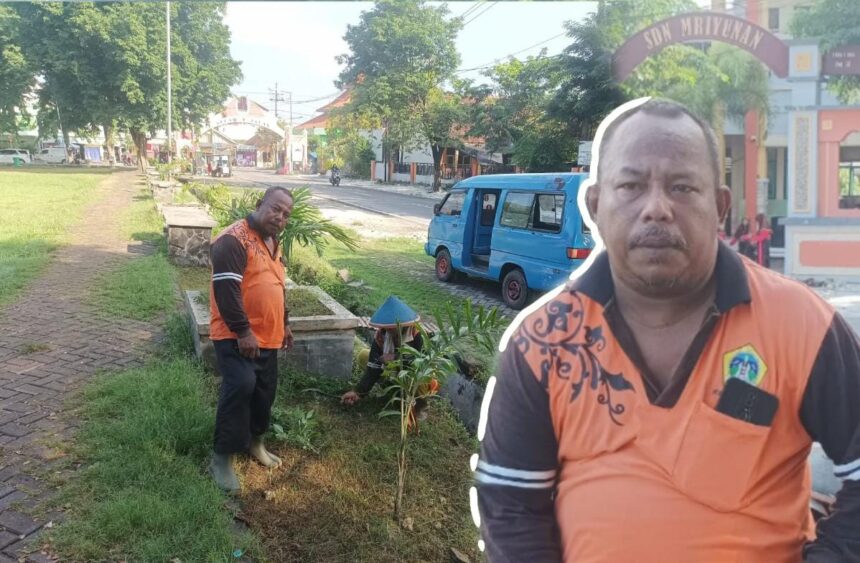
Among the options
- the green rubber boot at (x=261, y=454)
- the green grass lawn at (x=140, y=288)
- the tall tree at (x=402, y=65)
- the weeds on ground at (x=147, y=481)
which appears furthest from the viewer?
the green grass lawn at (x=140, y=288)

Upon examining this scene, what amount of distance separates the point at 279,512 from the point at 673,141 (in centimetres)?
262

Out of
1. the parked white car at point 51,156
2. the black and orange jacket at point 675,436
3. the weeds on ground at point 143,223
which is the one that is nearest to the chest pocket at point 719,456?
the black and orange jacket at point 675,436

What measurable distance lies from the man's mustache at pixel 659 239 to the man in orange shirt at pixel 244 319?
2.39 m

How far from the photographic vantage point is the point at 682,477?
47.9 inches

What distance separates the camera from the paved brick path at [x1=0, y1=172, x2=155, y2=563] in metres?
3.12

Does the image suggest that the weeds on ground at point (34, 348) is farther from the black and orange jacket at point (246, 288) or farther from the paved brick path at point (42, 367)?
the black and orange jacket at point (246, 288)

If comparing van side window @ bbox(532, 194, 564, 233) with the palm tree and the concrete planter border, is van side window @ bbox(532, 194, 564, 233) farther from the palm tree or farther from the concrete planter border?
the concrete planter border

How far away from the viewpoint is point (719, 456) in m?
1.20

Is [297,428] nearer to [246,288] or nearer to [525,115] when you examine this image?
[246,288]

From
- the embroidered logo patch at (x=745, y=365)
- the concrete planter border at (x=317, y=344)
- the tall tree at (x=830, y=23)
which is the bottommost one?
the concrete planter border at (x=317, y=344)

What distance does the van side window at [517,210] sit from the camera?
8.17 m

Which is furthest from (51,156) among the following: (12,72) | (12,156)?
(12,72)

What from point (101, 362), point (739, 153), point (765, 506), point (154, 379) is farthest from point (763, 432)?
point (101, 362)

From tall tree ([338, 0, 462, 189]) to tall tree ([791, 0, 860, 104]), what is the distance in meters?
1.20
